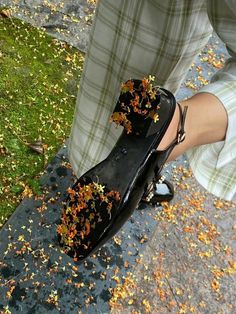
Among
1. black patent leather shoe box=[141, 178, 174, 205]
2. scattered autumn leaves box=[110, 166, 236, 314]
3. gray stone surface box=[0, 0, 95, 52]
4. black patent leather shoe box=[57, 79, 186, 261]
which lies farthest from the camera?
gray stone surface box=[0, 0, 95, 52]

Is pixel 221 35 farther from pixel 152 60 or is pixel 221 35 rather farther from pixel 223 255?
pixel 223 255

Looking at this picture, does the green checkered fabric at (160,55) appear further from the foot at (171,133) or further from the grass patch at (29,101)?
the grass patch at (29,101)

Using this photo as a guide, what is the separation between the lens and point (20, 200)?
1908mm

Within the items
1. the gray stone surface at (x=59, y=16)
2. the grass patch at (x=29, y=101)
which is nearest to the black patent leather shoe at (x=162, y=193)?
the grass patch at (x=29, y=101)

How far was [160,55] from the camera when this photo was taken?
146cm

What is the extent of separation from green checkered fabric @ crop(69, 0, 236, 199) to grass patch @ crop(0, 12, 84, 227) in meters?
0.39

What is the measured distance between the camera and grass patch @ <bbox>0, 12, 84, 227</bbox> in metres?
1.96

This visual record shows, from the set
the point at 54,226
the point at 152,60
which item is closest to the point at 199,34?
the point at 152,60

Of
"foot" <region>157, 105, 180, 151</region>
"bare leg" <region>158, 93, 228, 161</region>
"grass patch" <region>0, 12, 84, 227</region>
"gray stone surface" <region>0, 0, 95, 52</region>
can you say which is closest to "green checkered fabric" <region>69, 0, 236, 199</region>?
"bare leg" <region>158, 93, 228, 161</region>

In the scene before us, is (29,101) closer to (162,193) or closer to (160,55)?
(162,193)

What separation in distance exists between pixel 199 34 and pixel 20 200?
890 millimetres

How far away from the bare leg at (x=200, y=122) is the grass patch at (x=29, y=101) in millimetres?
830

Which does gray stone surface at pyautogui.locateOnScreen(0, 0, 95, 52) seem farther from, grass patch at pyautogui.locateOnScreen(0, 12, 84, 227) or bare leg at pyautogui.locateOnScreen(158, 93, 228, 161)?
bare leg at pyautogui.locateOnScreen(158, 93, 228, 161)

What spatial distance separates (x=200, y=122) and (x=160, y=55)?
0.98 ft
